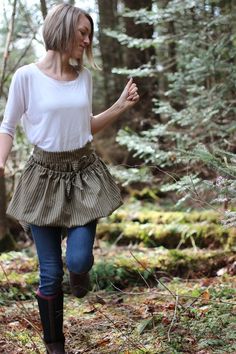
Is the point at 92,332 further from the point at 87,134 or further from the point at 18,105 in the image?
the point at 18,105

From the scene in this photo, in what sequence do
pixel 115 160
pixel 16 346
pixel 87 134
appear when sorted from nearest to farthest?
pixel 87 134, pixel 16 346, pixel 115 160

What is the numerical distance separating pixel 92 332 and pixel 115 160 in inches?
328

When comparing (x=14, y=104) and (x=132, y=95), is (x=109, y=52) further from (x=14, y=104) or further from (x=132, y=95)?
(x=14, y=104)

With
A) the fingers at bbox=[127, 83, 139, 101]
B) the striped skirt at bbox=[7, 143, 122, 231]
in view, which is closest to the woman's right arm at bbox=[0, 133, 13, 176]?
the striped skirt at bbox=[7, 143, 122, 231]

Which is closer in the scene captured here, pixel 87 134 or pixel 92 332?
pixel 87 134

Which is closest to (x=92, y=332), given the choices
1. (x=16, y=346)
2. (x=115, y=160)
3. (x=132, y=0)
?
(x=16, y=346)

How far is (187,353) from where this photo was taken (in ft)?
10.7

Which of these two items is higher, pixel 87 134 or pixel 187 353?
pixel 87 134

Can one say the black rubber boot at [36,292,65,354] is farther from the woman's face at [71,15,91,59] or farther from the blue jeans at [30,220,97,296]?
the woman's face at [71,15,91,59]

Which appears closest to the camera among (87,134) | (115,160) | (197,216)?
→ (87,134)

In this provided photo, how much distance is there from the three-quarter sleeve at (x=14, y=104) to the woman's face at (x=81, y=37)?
39cm

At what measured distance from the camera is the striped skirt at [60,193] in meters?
3.39

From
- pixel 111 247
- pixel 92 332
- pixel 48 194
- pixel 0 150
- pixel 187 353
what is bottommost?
pixel 111 247

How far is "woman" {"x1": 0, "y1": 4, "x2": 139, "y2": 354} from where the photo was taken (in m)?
3.36
